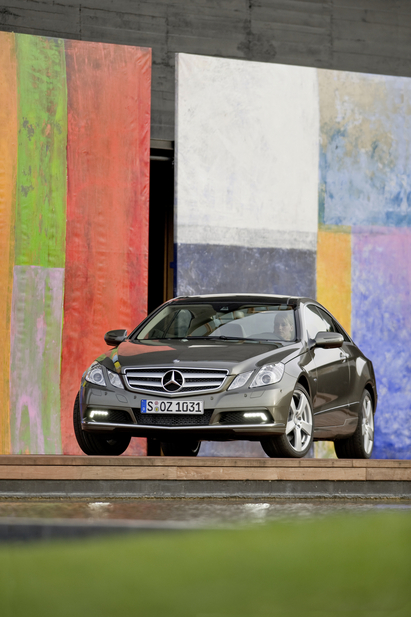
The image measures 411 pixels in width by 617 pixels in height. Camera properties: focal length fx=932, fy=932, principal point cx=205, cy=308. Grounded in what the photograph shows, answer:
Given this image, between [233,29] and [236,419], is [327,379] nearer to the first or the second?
[236,419]

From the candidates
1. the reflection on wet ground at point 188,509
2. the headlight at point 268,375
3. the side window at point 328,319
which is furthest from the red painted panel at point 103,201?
the reflection on wet ground at point 188,509

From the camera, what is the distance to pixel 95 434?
8.52 m

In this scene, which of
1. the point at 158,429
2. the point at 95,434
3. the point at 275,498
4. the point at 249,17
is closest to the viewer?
the point at 275,498

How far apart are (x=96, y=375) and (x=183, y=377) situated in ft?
2.88

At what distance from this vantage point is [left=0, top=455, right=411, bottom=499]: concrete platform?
→ 23.3 feet

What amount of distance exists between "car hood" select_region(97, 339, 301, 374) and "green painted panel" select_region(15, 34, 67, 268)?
16.0ft

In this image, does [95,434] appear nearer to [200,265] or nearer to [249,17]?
[200,265]

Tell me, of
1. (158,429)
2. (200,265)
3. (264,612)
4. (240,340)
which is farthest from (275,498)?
(200,265)

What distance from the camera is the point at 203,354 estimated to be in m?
8.11

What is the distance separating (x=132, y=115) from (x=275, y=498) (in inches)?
322

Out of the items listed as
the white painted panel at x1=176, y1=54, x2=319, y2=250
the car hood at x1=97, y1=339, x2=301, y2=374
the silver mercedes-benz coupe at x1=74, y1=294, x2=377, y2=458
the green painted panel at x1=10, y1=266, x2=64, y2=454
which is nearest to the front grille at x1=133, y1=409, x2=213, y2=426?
the silver mercedes-benz coupe at x1=74, y1=294, x2=377, y2=458

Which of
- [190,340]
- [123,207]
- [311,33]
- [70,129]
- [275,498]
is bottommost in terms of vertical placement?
[275,498]

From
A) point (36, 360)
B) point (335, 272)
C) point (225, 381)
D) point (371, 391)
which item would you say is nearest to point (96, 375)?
point (225, 381)

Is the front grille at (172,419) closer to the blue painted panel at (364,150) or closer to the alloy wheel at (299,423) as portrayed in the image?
the alloy wheel at (299,423)
